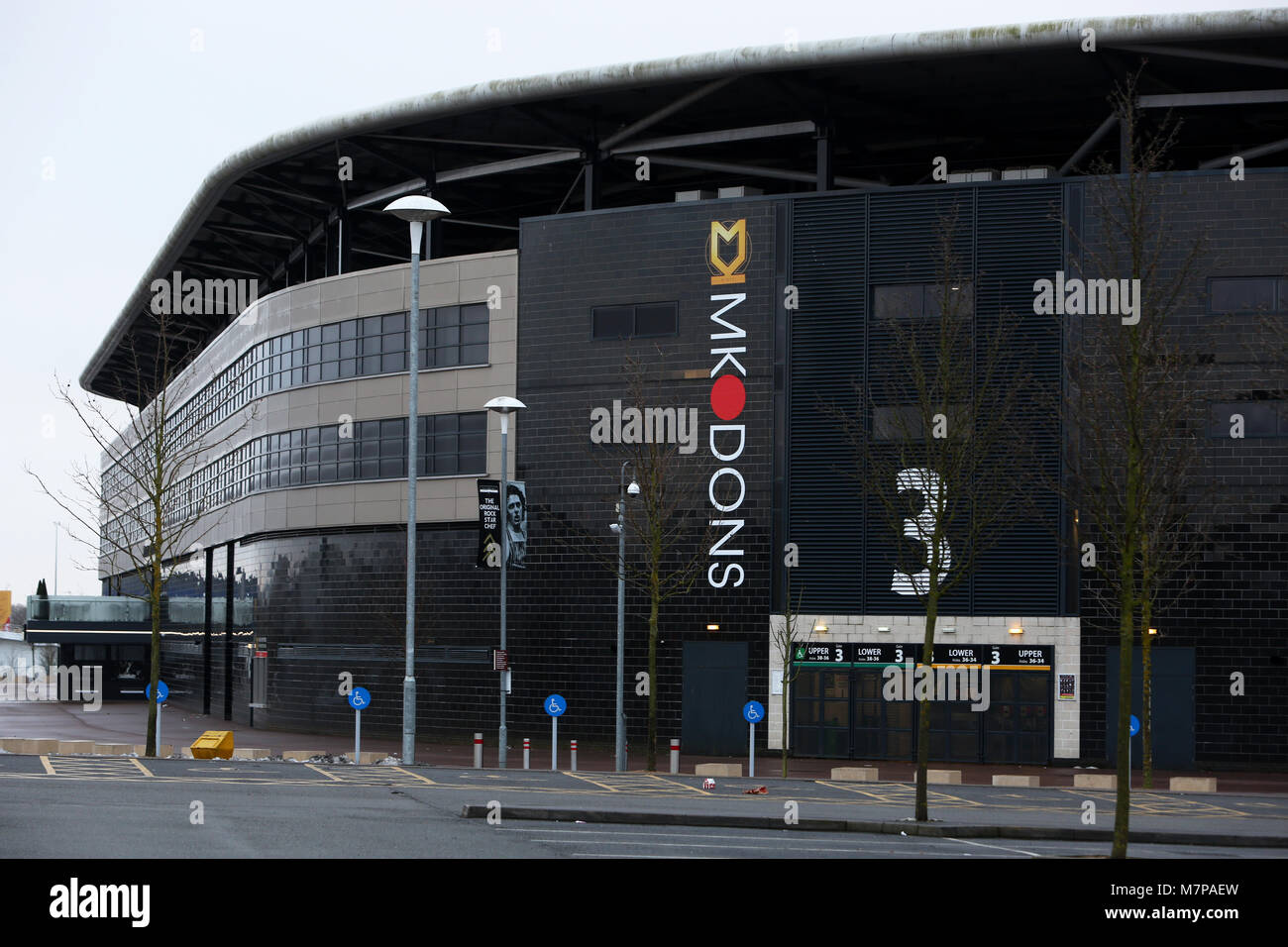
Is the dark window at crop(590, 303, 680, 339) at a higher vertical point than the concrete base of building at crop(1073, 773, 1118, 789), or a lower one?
higher

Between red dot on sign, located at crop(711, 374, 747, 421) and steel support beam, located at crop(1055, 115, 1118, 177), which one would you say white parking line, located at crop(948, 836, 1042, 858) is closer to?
red dot on sign, located at crop(711, 374, 747, 421)

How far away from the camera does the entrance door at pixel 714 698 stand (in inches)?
1678

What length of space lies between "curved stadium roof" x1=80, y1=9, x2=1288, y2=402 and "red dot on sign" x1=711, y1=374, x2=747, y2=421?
23.1 feet

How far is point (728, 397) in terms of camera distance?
4338cm

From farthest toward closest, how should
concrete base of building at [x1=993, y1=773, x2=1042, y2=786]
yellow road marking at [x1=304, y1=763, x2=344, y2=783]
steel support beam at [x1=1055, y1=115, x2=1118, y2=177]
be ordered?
steel support beam at [x1=1055, y1=115, x2=1118, y2=177] → concrete base of building at [x1=993, y1=773, x2=1042, y2=786] → yellow road marking at [x1=304, y1=763, x2=344, y2=783]

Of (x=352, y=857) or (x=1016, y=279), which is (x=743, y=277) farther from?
(x=352, y=857)

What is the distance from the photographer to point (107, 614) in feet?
257

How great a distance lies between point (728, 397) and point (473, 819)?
24620 millimetres

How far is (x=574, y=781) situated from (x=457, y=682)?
58.9 feet

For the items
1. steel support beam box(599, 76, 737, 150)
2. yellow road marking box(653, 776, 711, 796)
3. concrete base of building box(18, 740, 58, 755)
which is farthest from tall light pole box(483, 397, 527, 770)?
steel support beam box(599, 76, 737, 150)

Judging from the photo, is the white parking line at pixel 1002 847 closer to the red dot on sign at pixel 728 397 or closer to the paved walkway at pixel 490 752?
the paved walkway at pixel 490 752

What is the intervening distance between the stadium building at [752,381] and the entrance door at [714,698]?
0.09 m

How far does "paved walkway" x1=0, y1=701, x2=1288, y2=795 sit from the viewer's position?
37312mm
